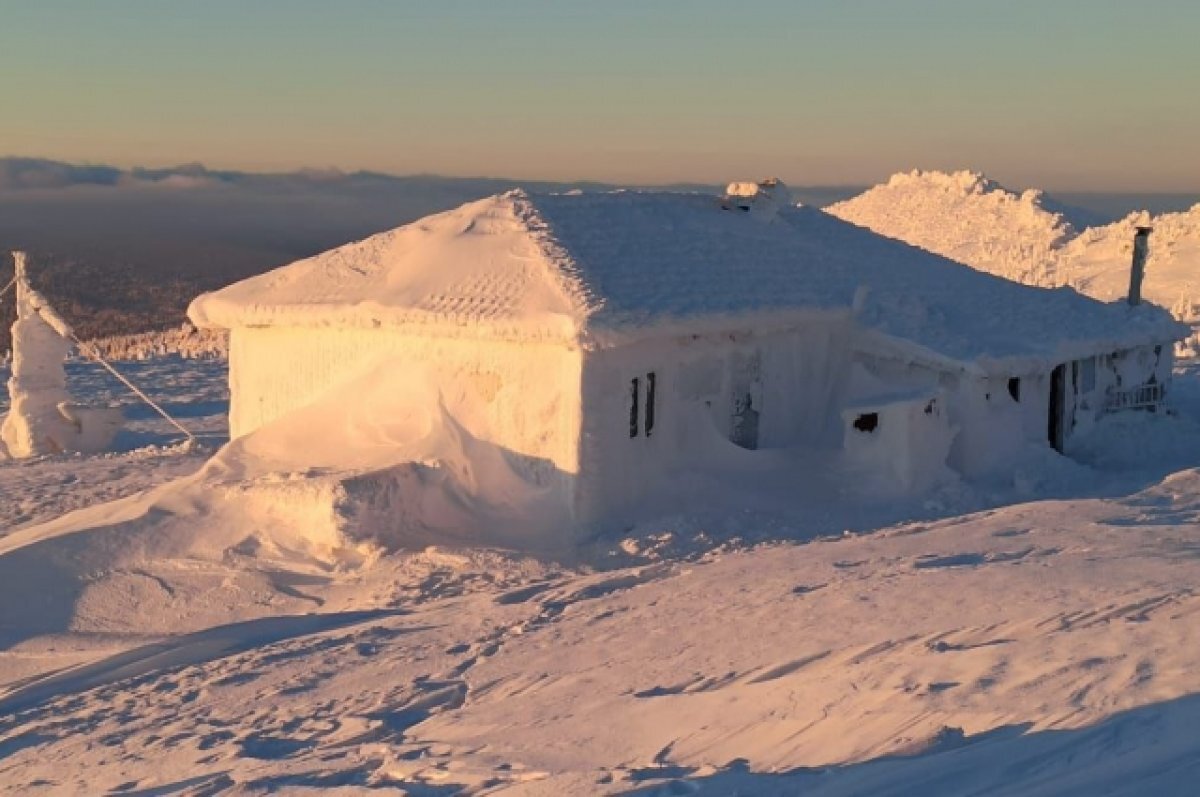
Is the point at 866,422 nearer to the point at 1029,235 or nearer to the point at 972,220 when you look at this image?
the point at 1029,235

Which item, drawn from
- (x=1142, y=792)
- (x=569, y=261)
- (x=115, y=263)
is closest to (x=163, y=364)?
(x=569, y=261)

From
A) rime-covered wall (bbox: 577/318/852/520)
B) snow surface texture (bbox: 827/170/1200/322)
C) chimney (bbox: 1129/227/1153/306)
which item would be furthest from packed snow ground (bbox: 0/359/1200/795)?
snow surface texture (bbox: 827/170/1200/322)

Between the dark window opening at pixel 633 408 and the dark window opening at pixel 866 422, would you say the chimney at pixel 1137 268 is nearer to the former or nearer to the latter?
the dark window opening at pixel 866 422

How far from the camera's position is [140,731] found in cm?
788

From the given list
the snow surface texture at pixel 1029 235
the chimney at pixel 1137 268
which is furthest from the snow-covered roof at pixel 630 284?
the snow surface texture at pixel 1029 235

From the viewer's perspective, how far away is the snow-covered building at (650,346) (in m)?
12.3

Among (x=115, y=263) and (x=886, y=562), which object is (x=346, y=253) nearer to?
(x=886, y=562)

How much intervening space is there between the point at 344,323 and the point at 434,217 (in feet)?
7.01

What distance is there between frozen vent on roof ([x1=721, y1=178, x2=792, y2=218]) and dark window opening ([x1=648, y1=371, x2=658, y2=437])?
16.0 ft

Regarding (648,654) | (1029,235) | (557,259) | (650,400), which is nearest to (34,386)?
(557,259)

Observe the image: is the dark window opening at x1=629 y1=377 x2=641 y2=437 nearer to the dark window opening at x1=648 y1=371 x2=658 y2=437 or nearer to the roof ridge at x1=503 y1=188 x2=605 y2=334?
the dark window opening at x1=648 y1=371 x2=658 y2=437

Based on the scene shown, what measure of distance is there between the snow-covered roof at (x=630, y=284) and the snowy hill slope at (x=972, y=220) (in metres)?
22.5

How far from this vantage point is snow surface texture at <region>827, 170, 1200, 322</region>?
3669 centimetres

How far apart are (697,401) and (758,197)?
4913 millimetres
